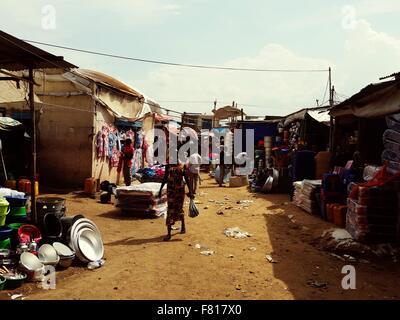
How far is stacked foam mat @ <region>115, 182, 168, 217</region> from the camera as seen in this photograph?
9641 mm

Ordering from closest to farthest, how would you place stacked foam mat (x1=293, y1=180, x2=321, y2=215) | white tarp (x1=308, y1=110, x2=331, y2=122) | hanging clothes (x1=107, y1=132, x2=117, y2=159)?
stacked foam mat (x1=293, y1=180, x2=321, y2=215) < white tarp (x1=308, y1=110, x2=331, y2=122) < hanging clothes (x1=107, y1=132, x2=117, y2=159)

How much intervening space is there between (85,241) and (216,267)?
2.40 metres

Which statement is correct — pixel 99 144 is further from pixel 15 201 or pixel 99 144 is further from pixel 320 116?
pixel 320 116

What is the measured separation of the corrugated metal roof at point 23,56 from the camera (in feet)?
19.6

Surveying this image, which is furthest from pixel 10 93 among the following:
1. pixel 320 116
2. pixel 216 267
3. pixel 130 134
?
pixel 320 116

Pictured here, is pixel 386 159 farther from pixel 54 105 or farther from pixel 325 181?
pixel 54 105

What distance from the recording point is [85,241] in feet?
20.9

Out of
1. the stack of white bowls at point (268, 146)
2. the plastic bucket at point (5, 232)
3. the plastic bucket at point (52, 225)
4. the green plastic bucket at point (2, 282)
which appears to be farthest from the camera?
the stack of white bowls at point (268, 146)

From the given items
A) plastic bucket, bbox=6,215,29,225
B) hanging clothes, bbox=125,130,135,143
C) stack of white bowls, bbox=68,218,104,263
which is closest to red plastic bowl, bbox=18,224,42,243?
plastic bucket, bbox=6,215,29,225

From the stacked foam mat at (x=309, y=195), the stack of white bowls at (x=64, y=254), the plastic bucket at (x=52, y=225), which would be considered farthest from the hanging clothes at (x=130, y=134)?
the stack of white bowls at (x=64, y=254)

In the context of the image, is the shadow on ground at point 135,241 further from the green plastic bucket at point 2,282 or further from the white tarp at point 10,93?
the white tarp at point 10,93

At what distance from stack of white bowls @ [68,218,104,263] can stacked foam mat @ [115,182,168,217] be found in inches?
120

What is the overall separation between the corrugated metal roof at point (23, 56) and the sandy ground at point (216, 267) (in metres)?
3.69

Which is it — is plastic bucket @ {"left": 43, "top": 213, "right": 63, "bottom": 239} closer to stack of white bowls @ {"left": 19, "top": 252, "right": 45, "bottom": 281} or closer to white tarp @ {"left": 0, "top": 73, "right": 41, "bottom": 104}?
stack of white bowls @ {"left": 19, "top": 252, "right": 45, "bottom": 281}
